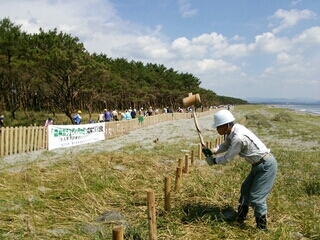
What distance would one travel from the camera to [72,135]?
13.3 meters

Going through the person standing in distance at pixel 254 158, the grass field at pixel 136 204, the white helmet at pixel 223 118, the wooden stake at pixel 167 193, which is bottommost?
the grass field at pixel 136 204

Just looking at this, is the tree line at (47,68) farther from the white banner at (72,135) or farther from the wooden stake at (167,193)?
the wooden stake at (167,193)

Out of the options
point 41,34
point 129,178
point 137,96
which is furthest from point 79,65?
point 137,96

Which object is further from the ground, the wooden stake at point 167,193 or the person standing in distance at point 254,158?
the person standing in distance at point 254,158

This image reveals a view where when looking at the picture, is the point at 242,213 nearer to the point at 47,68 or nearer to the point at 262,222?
the point at 262,222

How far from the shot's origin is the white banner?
12.2 m

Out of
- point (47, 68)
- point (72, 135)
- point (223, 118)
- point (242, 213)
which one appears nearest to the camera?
point (223, 118)

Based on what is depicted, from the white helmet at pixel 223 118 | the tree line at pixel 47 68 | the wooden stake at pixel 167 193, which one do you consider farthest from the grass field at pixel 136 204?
the tree line at pixel 47 68

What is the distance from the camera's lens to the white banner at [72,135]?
1220 centimetres

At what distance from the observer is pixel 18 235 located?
148 inches

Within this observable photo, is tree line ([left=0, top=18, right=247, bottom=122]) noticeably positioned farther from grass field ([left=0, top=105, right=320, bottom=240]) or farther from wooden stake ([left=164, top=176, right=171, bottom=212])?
wooden stake ([left=164, top=176, right=171, bottom=212])

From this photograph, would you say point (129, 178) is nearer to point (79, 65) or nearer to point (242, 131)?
point (242, 131)

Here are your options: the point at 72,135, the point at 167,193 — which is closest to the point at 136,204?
the point at 167,193

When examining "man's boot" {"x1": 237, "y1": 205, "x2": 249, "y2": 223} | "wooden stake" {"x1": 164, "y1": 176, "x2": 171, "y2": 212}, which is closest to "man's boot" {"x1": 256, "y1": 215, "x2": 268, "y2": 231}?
"man's boot" {"x1": 237, "y1": 205, "x2": 249, "y2": 223}
